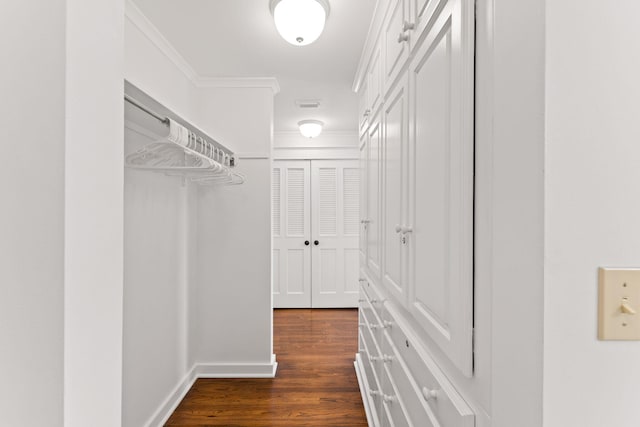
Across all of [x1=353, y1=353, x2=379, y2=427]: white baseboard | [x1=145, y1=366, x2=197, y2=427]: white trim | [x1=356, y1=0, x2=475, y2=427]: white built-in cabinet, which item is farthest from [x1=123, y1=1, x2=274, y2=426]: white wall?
[x1=356, y1=0, x2=475, y2=427]: white built-in cabinet

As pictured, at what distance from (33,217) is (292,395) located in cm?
254

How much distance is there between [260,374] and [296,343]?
82 cm

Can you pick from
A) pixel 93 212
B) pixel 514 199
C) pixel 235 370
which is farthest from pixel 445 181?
pixel 235 370

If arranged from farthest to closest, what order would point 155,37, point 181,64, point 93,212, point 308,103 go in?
point 308,103 < point 181,64 < point 155,37 < point 93,212

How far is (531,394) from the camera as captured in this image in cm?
57

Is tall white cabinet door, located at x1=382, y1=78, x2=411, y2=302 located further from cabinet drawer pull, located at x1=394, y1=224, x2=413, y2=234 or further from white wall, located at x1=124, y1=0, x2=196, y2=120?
white wall, located at x1=124, y1=0, x2=196, y2=120

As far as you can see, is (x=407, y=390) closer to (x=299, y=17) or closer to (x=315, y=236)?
(x=299, y=17)

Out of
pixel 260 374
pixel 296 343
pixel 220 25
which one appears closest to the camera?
pixel 220 25

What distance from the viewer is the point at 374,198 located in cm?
215
